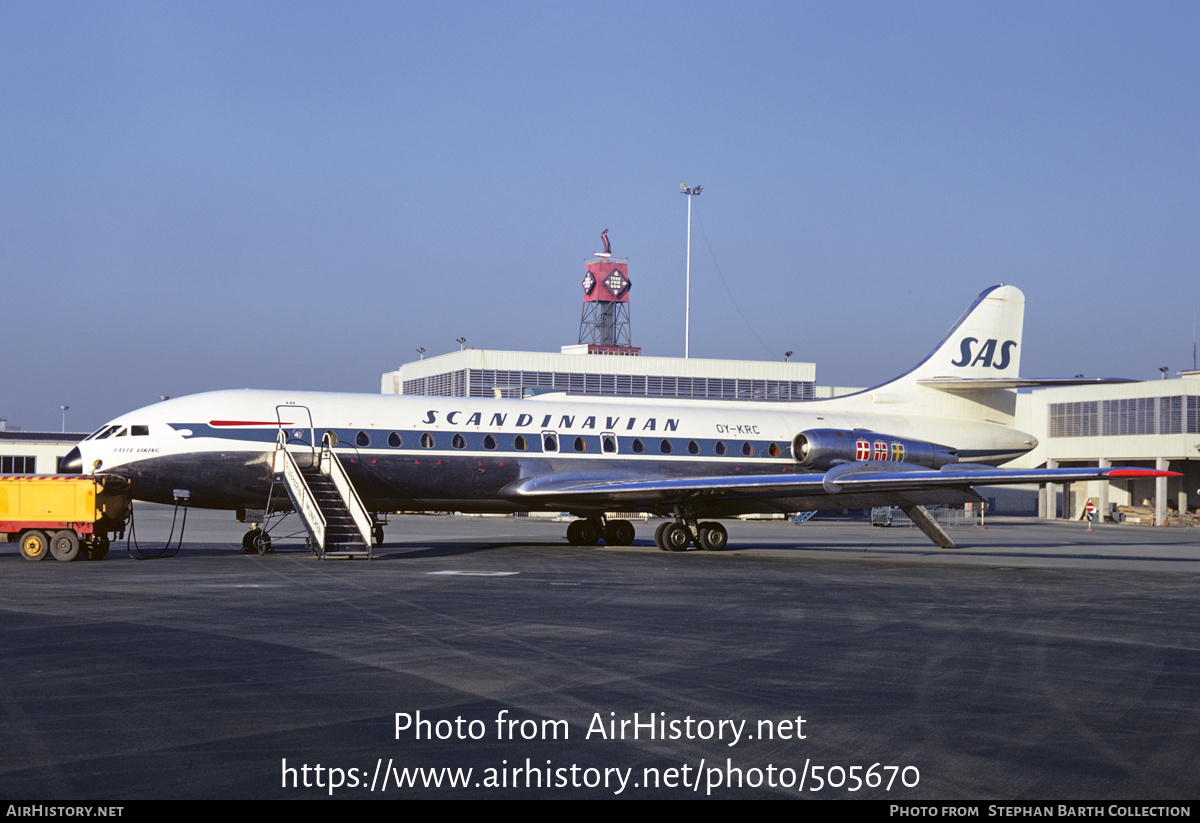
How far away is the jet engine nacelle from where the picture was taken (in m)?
33.4

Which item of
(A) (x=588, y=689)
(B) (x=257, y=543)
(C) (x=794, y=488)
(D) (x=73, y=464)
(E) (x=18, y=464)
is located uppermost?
(D) (x=73, y=464)

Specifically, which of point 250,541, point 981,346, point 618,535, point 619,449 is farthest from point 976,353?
point 250,541

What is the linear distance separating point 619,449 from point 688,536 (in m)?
3.05

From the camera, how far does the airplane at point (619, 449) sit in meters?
28.4

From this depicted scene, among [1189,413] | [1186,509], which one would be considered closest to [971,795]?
[1189,413]

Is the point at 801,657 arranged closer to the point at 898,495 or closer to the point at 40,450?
the point at 898,495

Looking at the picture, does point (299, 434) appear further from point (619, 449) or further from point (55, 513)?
point (619, 449)

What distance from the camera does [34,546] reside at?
26.0 metres

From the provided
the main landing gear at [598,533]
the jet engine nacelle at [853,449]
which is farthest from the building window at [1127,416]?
the main landing gear at [598,533]

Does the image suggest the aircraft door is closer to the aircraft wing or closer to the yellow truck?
the yellow truck

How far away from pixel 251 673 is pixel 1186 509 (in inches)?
2773

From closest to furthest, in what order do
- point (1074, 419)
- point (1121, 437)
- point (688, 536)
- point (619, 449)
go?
point (688, 536), point (619, 449), point (1121, 437), point (1074, 419)

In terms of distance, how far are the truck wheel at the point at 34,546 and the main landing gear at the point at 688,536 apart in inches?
592

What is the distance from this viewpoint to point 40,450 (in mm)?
86000
